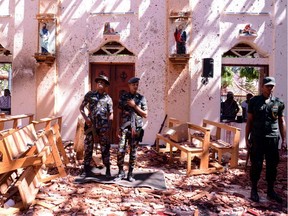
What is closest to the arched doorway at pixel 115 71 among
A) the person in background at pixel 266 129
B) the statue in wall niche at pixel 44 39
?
the statue in wall niche at pixel 44 39

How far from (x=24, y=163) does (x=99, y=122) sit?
1.67 meters

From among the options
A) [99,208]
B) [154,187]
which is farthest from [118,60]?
[99,208]

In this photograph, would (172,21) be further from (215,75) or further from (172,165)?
(172,165)

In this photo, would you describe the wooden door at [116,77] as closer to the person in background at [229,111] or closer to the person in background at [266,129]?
the person in background at [229,111]

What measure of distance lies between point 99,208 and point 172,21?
6.55 m

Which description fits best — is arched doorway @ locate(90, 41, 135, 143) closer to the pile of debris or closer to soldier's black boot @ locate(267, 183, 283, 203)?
the pile of debris

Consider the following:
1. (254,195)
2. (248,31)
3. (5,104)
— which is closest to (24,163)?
(254,195)

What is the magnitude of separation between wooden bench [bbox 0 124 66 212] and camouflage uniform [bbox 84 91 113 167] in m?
0.75

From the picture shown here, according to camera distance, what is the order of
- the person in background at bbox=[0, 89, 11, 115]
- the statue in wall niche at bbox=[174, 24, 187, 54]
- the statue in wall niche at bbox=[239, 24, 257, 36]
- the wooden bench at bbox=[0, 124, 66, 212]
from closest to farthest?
1. the wooden bench at bbox=[0, 124, 66, 212]
2. the statue in wall niche at bbox=[174, 24, 187, 54]
3. the statue in wall niche at bbox=[239, 24, 257, 36]
4. the person in background at bbox=[0, 89, 11, 115]

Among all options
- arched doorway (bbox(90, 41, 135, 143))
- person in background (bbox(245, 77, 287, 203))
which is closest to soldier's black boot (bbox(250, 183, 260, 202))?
person in background (bbox(245, 77, 287, 203))

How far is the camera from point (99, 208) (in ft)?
14.6

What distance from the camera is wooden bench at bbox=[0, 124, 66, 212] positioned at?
4418mm

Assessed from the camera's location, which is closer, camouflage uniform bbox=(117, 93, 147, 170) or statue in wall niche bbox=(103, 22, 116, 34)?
camouflage uniform bbox=(117, 93, 147, 170)

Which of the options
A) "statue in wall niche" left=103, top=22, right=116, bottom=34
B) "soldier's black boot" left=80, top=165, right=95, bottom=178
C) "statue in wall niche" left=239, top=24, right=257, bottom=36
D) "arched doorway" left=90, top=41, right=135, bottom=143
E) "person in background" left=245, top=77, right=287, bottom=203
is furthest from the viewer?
"arched doorway" left=90, top=41, right=135, bottom=143
